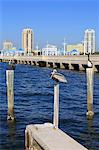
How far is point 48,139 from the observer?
8.71 metres

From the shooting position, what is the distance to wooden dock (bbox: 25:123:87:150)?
8.06 meters

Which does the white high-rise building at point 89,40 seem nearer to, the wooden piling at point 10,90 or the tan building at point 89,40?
the tan building at point 89,40

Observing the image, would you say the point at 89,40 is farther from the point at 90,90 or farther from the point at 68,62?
the point at 90,90

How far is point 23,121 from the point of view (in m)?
21.2

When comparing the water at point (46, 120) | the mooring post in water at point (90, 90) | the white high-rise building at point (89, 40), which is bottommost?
the water at point (46, 120)

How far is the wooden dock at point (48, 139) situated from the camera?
806cm

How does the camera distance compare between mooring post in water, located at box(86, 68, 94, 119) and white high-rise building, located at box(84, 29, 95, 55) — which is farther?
white high-rise building, located at box(84, 29, 95, 55)

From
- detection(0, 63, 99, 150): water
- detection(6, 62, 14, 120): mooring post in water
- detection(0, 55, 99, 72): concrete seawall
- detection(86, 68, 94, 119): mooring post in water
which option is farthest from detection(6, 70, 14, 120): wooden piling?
detection(0, 55, 99, 72): concrete seawall

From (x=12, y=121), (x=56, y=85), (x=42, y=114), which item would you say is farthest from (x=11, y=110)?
(x=56, y=85)

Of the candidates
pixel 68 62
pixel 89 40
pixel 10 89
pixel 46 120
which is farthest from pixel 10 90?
pixel 89 40

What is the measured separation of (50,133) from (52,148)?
148 cm

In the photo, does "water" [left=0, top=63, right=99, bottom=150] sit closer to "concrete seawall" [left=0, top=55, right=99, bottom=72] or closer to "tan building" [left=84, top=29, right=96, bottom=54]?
"concrete seawall" [left=0, top=55, right=99, bottom=72]

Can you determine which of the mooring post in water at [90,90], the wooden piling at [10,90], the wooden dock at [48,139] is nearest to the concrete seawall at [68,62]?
the mooring post in water at [90,90]

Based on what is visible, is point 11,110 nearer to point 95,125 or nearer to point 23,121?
point 23,121
